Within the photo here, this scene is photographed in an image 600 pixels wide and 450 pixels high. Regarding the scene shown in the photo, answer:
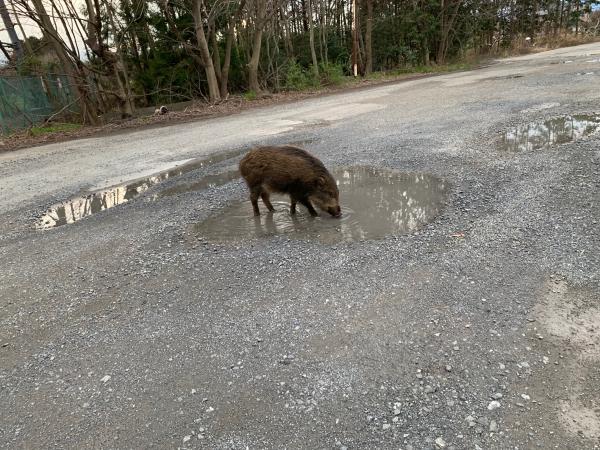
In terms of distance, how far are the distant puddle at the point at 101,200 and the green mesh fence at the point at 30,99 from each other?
11.4 m

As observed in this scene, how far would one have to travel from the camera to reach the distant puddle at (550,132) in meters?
8.05

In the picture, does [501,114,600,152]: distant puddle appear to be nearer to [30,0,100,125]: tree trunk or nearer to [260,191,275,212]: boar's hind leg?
[260,191,275,212]: boar's hind leg

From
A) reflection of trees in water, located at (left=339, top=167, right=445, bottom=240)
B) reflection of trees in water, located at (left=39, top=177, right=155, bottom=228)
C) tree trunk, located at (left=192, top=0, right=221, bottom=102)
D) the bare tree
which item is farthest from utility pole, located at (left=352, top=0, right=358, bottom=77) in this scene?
reflection of trees in water, located at (left=39, top=177, right=155, bottom=228)

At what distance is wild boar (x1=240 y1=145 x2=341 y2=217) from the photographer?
19.7 ft

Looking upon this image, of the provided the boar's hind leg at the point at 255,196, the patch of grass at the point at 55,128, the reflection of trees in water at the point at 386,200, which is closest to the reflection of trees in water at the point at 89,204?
the boar's hind leg at the point at 255,196

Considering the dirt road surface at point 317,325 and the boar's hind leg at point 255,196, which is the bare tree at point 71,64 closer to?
the dirt road surface at point 317,325

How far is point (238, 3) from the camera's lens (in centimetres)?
2183

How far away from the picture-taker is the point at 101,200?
25.7 ft

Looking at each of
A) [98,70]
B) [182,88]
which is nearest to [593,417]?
[98,70]

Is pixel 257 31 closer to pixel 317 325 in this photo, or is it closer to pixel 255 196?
pixel 255 196

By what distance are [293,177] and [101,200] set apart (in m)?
4.00

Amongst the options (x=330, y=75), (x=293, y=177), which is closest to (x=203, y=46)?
(x=330, y=75)

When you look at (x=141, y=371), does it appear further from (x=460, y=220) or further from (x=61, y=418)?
(x=460, y=220)

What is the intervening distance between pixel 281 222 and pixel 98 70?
1734 centimetres
